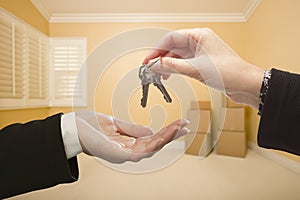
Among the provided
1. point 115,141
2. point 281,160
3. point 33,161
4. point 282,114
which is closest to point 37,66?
point 281,160

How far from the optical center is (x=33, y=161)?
1.63 ft

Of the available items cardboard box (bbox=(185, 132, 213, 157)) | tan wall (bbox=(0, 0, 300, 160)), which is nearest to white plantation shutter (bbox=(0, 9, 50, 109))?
tan wall (bbox=(0, 0, 300, 160))

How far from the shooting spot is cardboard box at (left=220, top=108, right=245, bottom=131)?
112 inches

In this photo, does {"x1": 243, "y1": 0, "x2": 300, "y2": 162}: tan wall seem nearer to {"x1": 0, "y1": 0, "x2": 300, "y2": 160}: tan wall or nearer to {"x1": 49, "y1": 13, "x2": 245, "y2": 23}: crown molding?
{"x1": 0, "y1": 0, "x2": 300, "y2": 160}: tan wall

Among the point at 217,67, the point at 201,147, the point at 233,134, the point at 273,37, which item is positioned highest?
the point at 273,37

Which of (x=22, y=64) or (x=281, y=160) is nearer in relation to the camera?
(x=281, y=160)

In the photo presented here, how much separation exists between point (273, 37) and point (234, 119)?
35.1 inches

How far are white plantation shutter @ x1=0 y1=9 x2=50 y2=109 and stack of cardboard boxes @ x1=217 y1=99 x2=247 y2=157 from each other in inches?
84.3

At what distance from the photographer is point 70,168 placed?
1.77ft

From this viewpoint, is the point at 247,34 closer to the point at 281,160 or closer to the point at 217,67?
the point at 281,160

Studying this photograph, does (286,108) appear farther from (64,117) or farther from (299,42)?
(299,42)

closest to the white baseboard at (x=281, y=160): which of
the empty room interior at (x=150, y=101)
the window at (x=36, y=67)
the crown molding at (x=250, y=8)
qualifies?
the empty room interior at (x=150, y=101)

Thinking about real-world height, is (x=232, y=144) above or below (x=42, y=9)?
below

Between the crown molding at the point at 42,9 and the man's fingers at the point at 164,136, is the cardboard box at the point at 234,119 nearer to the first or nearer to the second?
the man's fingers at the point at 164,136
